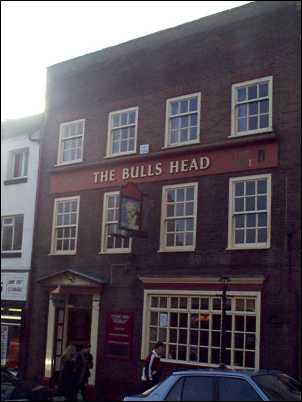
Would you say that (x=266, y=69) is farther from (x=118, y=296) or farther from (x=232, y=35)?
(x=118, y=296)

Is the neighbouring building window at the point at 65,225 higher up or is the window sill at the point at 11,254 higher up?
the neighbouring building window at the point at 65,225

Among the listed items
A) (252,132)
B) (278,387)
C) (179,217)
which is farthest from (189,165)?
(278,387)

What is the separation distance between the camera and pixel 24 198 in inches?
892

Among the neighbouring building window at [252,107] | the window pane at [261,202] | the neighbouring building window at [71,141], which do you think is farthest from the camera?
the neighbouring building window at [71,141]

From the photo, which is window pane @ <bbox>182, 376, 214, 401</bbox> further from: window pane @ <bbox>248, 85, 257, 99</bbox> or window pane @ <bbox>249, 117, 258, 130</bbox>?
window pane @ <bbox>248, 85, 257, 99</bbox>

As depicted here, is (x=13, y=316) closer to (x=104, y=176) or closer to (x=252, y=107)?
(x=104, y=176)

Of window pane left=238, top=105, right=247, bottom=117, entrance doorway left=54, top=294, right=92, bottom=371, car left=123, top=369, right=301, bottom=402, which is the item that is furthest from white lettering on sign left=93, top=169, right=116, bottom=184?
car left=123, top=369, right=301, bottom=402

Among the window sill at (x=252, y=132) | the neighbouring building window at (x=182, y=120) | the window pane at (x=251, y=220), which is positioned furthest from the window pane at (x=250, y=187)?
the neighbouring building window at (x=182, y=120)

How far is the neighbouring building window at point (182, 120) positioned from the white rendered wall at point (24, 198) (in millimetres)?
6082

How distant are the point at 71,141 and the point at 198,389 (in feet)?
44.3

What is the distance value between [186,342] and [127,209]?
401cm

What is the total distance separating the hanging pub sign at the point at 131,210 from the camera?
17.4m

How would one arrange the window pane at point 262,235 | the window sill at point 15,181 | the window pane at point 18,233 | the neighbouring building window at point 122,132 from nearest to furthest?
the window pane at point 262,235
the neighbouring building window at point 122,132
the window pane at point 18,233
the window sill at point 15,181

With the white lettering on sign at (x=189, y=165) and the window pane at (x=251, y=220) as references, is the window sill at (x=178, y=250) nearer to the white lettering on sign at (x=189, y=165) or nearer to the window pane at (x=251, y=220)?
the window pane at (x=251, y=220)
